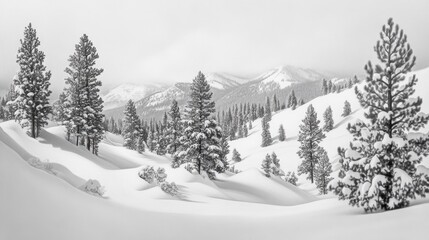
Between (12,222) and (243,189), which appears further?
(243,189)

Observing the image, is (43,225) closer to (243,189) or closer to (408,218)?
(408,218)

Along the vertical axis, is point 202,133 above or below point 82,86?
below

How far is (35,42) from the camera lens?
37625mm

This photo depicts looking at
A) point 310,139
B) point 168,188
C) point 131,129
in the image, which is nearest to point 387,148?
point 168,188

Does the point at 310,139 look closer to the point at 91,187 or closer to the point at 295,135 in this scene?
the point at 91,187

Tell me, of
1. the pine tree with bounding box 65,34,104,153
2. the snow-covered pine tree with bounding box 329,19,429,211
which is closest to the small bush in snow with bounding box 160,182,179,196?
the snow-covered pine tree with bounding box 329,19,429,211

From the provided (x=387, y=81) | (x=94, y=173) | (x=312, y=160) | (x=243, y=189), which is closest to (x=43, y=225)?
(x=387, y=81)

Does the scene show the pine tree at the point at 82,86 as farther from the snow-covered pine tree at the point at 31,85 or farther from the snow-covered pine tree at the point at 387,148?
the snow-covered pine tree at the point at 387,148

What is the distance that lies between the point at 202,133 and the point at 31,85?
809 inches

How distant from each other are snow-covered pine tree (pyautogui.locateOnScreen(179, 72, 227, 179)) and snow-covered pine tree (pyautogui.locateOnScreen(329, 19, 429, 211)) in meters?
20.9

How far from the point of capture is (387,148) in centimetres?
1342

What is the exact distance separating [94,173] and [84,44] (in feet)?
65.7

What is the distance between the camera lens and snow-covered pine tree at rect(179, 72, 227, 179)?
3456 cm

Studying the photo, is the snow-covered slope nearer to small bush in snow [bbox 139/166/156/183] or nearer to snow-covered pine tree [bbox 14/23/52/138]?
small bush in snow [bbox 139/166/156/183]
